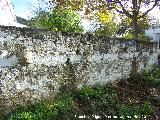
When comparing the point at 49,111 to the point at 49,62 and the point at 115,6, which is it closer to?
the point at 49,62

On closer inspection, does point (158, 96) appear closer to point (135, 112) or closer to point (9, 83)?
point (135, 112)

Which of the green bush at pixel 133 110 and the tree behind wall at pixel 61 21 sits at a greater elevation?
the tree behind wall at pixel 61 21

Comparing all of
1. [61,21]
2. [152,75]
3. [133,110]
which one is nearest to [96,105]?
[133,110]

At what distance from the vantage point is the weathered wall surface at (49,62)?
6387 mm

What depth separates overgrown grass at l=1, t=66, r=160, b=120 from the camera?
21.4 ft

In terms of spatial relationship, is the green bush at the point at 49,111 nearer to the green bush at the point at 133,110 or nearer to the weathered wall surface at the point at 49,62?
the weathered wall surface at the point at 49,62

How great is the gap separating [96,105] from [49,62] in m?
1.35

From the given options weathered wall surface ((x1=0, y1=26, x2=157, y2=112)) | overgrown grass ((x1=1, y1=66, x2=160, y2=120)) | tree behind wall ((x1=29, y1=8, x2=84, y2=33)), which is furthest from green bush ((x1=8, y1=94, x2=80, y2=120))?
tree behind wall ((x1=29, y1=8, x2=84, y2=33))

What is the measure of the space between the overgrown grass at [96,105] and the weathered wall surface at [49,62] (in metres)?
0.26

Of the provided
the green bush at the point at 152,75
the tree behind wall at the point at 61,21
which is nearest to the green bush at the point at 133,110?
the green bush at the point at 152,75

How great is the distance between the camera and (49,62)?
7.34 metres

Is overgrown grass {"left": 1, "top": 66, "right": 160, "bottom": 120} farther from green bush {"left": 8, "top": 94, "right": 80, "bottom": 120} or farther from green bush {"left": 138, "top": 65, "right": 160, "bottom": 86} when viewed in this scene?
green bush {"left": 138, "top": 65, "right": 160, "bottom": 86}

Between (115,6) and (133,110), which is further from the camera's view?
(115,6)

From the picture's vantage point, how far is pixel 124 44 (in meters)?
10.8
